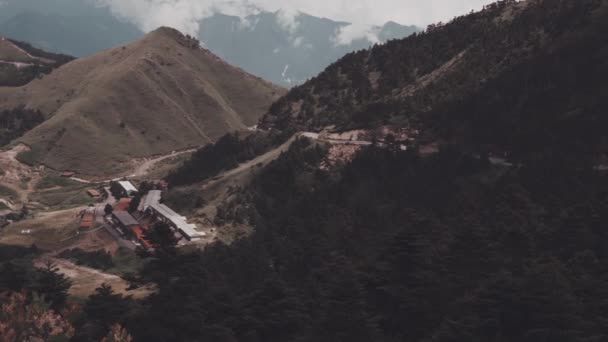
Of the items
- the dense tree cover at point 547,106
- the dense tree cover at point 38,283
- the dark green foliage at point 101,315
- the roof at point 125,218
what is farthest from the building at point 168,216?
the dense tree cover at point 547,106

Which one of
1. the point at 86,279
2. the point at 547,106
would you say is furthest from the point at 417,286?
the point at 547,106

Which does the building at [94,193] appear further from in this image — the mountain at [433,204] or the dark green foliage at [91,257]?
the dark green foliage at [91,257]

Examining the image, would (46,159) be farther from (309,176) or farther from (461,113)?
(461,113)

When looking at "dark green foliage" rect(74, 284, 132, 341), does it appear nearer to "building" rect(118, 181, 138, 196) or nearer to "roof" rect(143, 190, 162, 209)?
"roof" rect(143, 190, 162, 209)

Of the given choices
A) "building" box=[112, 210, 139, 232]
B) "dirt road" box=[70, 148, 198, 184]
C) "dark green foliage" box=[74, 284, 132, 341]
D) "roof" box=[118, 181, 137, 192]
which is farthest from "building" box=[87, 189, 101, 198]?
"dark green foliage" box=[74, 284, 132, 341]

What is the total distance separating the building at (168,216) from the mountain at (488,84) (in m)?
33.1

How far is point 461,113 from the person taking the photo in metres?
91.4

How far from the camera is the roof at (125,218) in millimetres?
99562

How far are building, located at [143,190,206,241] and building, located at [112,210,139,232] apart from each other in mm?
3289

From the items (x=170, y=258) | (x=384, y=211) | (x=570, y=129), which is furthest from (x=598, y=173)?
(x=170, y=258)

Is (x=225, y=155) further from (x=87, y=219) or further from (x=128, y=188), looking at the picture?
(x=87, y=219)

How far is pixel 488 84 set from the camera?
9444cm

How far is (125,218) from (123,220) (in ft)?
5.41

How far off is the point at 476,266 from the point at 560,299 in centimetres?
920
